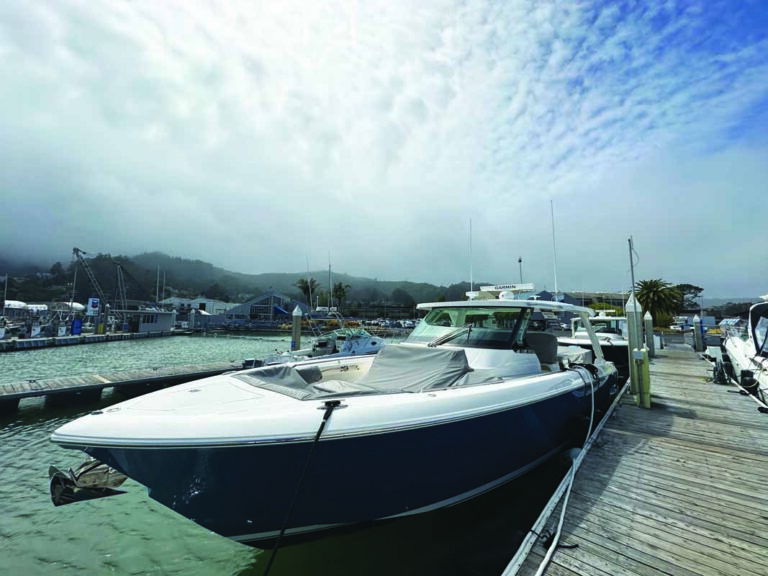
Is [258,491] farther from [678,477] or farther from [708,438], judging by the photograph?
[708,438]

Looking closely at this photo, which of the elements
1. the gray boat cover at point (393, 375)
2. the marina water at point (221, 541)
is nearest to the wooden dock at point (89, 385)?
the marina water at point (221, 541)

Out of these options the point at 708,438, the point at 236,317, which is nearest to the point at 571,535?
the point at 708,438

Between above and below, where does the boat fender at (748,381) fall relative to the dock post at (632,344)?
below

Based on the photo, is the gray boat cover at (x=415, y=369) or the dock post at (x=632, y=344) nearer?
the gray boat cover at (x=415, y=369)

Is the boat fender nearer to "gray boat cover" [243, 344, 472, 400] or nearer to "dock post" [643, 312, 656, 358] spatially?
"gray boat cover" [243, 344, 472, 400]

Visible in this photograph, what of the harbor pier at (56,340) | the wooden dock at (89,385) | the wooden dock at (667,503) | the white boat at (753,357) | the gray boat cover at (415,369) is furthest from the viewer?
the harbor pier at (56,340)

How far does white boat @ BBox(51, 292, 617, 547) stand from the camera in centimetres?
303

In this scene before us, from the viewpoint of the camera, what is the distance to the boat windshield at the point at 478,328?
5809 mm

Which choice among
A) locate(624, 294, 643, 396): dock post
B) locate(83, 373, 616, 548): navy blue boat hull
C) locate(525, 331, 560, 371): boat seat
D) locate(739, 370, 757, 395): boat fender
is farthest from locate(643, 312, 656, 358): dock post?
locate(83, 373, 616, 548): navy blue boat hull

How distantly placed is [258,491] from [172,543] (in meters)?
2.37

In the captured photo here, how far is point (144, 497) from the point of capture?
5488 millimetres

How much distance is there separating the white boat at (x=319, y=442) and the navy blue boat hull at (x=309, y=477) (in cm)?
1

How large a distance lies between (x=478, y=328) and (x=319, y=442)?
3667mm

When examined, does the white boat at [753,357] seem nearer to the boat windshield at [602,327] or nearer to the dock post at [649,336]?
the boat windshield at [602,327]
